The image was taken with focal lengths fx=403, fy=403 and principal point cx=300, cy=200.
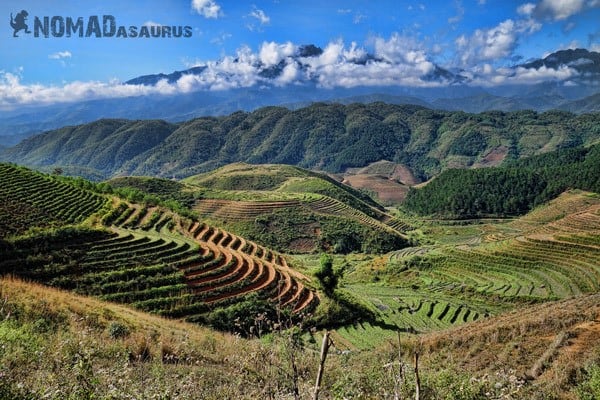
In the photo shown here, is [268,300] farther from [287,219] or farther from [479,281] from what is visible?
[287,219]

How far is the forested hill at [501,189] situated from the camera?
127m

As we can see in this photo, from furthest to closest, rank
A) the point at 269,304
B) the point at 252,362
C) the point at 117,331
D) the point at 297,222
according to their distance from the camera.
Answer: the point at 297,222, the point at 269,304, the point at 117,331, the point at 252,362

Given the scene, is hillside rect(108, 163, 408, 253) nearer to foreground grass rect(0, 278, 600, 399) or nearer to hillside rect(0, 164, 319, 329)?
hillside rect(0, 164, 319, 329)

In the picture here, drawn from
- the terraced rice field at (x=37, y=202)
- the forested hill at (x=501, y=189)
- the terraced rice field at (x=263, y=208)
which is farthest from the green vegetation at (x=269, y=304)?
the forested hill at (x=501, y=189)

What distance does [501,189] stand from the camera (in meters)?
134

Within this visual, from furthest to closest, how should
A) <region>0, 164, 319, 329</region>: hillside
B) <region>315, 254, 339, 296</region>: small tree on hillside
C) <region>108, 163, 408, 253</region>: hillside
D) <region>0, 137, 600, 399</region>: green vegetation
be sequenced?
<region>108, 163, 408, 253</region>: hillside
<region>315, 254, 339, 296</region>: small tree on hillside
<region>0, 164, 319, 329</region>: hillside
<region>0, 137, 600, 399</region>: green vegetation

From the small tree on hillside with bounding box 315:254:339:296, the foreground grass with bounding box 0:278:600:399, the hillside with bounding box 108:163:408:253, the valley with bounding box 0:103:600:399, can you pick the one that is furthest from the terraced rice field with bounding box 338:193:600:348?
the hillside with bounding box 108:163:408:253

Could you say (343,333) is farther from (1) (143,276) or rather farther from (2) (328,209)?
(2) (328,209)

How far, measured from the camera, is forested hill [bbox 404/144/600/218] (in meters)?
127

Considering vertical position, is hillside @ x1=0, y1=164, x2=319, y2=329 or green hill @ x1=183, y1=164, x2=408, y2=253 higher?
hillside @ x1=0, y1=164, x2=319, y2=329

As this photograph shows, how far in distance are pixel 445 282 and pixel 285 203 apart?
50507 mm

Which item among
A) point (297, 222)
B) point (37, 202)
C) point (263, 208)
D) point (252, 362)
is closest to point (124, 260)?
point (37, 202)

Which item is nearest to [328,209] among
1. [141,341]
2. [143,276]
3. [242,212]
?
[242,212]

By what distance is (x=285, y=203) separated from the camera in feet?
323
